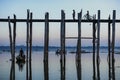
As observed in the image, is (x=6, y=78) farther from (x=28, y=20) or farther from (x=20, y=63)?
(x=20, y=63)

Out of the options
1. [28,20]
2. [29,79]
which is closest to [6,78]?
[29,79]

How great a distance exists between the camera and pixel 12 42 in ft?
58.8

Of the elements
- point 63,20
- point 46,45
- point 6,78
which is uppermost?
point 63,20

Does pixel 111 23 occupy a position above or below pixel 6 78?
above

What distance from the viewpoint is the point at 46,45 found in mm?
17234

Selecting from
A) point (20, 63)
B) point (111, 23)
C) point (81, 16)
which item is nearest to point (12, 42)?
point (81, 16)

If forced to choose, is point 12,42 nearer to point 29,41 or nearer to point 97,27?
point 29,41

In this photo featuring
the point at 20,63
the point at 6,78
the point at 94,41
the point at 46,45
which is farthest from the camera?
the point at 20,63

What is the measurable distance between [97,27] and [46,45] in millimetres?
2630

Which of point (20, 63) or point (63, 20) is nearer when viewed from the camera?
point (63, 20)

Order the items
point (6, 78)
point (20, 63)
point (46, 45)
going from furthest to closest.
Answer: point (20, 63) → point (6, 78) → point (46, 45)

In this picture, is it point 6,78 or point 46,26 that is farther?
point 6,78

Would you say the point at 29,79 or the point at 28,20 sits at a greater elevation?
the point at 28,20

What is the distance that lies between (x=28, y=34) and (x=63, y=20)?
6.27ft
